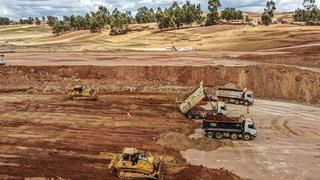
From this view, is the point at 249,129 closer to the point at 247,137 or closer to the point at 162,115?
the point at 247,137

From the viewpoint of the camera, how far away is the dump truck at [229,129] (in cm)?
3359

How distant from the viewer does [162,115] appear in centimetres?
4116

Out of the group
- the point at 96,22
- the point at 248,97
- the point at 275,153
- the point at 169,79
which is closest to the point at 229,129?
the point at 275,153

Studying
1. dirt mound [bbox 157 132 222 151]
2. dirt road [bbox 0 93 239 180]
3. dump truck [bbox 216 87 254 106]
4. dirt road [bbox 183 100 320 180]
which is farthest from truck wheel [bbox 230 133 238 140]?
dump truck [bbox 216 87 254 106]

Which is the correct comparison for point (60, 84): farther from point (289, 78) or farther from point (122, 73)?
point (289, 78)

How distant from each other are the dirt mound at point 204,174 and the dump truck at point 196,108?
11.7 metres

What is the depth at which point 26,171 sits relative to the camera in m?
27.6

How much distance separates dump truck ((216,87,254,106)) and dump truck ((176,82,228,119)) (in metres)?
5.94

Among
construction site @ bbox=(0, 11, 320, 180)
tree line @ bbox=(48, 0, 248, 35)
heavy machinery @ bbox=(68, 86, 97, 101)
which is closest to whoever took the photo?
construction site @ bbox=(0, 11, 320, 180)

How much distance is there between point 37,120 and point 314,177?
25.3 meters

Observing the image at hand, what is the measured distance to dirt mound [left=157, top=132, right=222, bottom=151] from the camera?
3216cm

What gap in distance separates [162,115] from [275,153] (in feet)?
43.1

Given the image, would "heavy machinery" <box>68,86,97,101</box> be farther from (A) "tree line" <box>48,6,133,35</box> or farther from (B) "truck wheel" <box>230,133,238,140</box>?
(A) "tree line" <box>48,6,133,35</box>

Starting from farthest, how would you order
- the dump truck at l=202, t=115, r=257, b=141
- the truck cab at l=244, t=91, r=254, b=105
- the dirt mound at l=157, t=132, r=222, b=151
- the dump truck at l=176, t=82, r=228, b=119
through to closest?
1. the truck cab at l=244, t=91, r=254, b=105
2. the dump truck at l=176, t=82, r=228, b=119
3. the dump truck at l=202, t=115, r=257, b=141
4. the dirt mound at l=157, t=132, r=222, b=151
